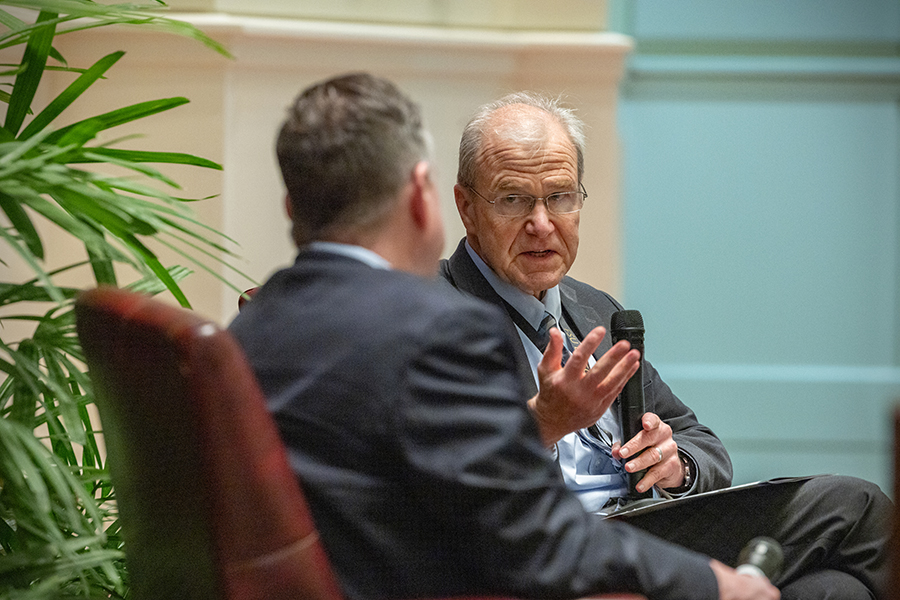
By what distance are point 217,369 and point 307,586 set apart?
0.91 feet

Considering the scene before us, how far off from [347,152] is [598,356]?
3.76ft

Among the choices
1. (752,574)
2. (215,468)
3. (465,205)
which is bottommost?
(752,574)

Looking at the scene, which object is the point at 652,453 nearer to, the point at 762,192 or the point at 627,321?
the point at 627,321

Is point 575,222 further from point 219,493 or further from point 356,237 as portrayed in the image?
point 219,493

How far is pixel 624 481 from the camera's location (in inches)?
85.4

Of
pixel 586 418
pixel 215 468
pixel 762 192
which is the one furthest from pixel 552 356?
pixel 762 192

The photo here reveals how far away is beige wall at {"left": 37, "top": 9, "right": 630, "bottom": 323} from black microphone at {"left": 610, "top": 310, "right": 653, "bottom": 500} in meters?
1.85

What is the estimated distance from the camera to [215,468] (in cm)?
116

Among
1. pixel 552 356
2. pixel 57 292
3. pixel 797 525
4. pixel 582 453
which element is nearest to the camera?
pixel 57 292

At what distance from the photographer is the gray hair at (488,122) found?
2.35 metres

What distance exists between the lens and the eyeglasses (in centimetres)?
230

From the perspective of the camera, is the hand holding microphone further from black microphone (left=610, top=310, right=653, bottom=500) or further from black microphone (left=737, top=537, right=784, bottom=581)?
black microphone (left=610, top=310, right=653, bottom=500)

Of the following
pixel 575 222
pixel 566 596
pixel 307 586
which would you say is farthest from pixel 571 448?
pixel 307 586

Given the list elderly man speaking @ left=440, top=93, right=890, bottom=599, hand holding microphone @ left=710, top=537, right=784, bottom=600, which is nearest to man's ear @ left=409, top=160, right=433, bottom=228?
elderly man speaking @ left=440, top=93, right=890, bottom=599
